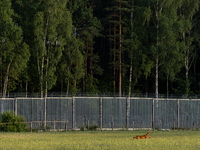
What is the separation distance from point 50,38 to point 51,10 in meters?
3.39

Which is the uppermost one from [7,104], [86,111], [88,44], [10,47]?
[88,44]

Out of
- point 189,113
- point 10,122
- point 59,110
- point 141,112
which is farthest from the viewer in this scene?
point 189,113

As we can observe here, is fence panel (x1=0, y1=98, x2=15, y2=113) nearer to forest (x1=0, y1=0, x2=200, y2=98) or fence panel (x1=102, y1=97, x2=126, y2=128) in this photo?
fence panel (x1=102, y1=97, x2=126, y2=128)

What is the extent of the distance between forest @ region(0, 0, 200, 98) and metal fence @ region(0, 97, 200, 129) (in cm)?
1623

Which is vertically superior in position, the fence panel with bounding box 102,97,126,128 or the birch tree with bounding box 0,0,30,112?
the birch tree with bounding box 0,0,30,112

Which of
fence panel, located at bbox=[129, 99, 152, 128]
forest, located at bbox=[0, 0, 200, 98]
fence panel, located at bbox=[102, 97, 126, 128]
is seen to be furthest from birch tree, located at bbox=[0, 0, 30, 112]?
fence panel, located at bbox=[129, 99, 152, 128]

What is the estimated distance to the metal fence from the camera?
26.5 meters

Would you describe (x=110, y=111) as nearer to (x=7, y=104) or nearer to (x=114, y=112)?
(x=114, y=112)

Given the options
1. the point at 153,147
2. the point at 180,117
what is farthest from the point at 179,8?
the point at 153,147

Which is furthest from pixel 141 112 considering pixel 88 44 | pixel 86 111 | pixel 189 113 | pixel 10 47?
pixel 88 44

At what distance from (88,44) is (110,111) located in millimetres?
28435

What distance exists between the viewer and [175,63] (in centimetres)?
4778

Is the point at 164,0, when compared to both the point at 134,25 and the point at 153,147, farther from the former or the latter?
the point at 153,147

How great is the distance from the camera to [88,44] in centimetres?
5522
